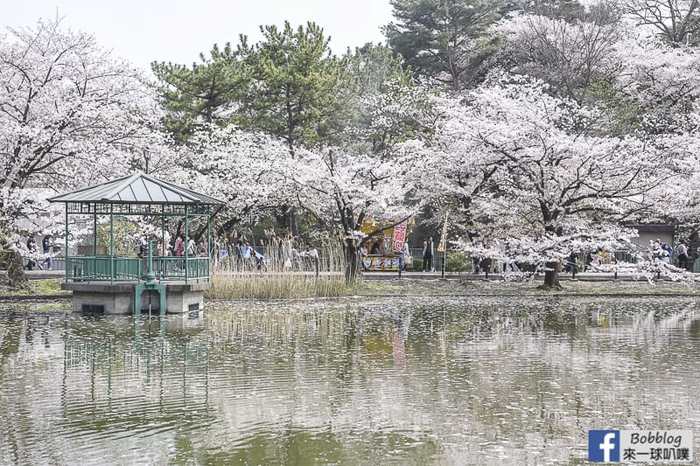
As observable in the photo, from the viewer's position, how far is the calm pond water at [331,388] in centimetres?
859

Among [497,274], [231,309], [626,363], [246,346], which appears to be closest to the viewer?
[626,363]

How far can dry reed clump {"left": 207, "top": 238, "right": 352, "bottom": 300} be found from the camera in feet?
83.8

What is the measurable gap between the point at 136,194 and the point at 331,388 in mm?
11611

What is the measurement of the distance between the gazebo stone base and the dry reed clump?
11.3 ft

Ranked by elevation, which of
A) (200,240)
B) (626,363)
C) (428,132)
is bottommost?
(626,363)

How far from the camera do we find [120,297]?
21.4 metres

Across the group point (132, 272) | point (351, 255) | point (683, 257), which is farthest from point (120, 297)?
point (683, 257)

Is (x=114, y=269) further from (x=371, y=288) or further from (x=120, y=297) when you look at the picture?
(x=371, y=288)

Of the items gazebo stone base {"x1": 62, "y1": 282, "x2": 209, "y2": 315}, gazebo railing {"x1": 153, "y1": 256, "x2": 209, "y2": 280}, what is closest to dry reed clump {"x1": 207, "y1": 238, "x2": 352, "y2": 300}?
gazebo railing {"x1": 153, "y1": 256, "x2": 209, "y2": 280}

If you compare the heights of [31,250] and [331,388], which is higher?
[31,250]

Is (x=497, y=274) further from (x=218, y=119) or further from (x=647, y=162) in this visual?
(x=218, y=119)

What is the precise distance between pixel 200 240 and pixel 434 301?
46.1 ft

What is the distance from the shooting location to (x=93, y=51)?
26531 mm

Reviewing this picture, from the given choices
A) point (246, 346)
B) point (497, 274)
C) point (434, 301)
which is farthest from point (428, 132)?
point (246, 346)
